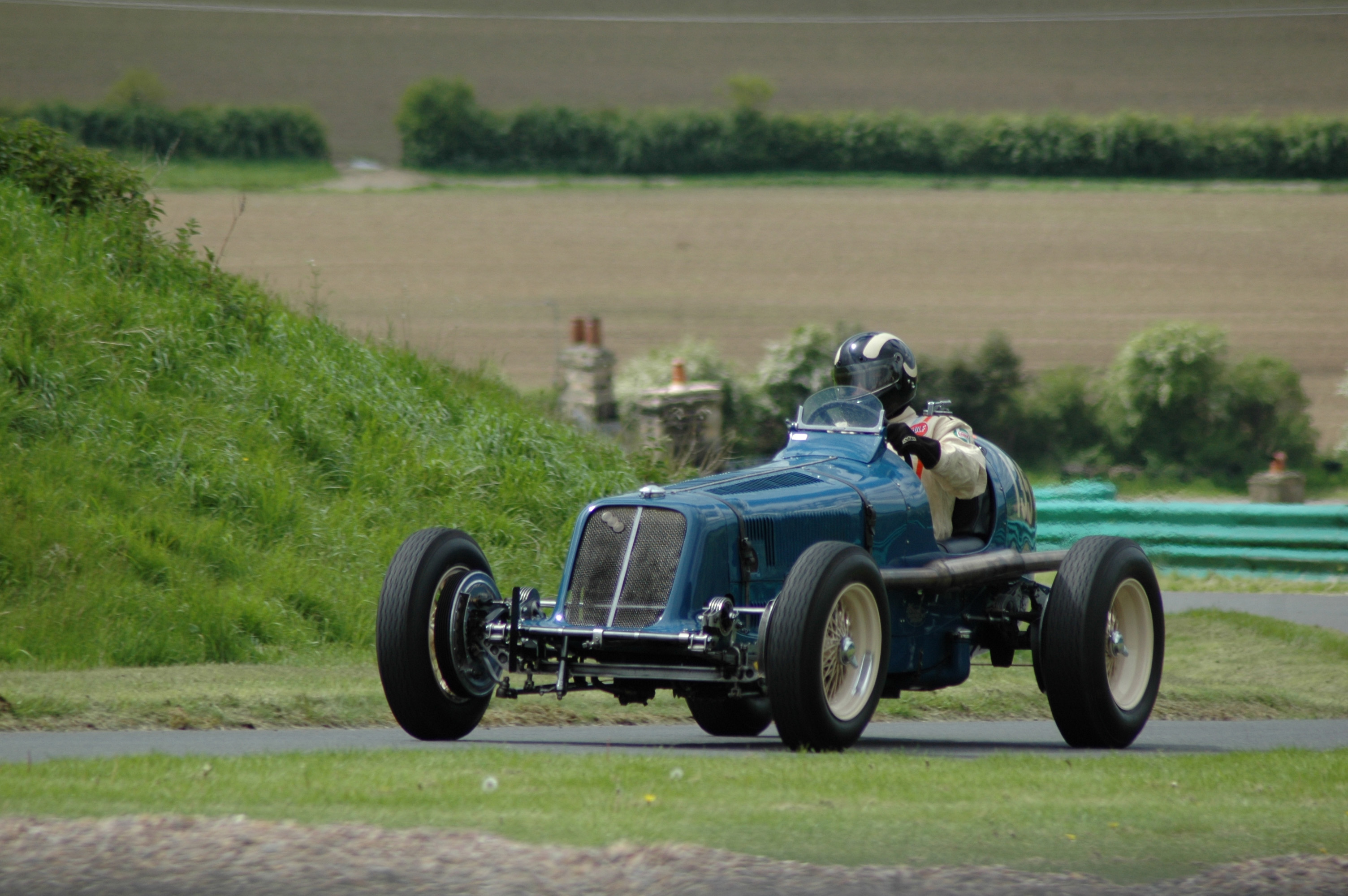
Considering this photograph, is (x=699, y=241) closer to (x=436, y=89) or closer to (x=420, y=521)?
(x=436, y=89)

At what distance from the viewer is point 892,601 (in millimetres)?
8203

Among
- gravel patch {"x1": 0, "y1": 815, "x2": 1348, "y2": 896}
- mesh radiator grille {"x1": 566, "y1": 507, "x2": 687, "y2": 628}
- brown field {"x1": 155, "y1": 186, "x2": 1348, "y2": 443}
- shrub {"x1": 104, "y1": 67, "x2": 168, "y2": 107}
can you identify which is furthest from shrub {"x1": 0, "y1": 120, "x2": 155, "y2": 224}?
brown field {"x1": 155, "y1": 186, "x2": 1348, "y2": 443}

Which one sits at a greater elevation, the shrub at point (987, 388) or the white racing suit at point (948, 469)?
the shrub at point (987, 388)

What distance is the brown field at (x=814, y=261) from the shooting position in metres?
38.6

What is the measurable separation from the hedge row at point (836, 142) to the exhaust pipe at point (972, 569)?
3557 centimetres

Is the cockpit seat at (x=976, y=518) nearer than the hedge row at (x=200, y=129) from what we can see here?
Yes

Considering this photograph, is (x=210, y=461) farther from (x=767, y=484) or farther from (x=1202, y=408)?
(x=1202, y=408)

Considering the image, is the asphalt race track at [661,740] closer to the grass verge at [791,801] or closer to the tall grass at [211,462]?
the grass verge at [791,801]

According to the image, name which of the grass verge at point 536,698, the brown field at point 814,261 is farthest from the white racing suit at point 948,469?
the brown field at point 814,261

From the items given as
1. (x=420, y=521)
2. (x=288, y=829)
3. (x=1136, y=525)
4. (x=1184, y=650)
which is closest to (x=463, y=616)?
(x=288, y=829)

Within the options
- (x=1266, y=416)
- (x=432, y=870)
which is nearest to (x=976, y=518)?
(x=432, y=870)

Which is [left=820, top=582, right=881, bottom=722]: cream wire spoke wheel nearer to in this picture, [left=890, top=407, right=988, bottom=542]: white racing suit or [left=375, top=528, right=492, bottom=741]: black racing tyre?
[left=890, top=407, right=988, bottom=542]: white racing suit

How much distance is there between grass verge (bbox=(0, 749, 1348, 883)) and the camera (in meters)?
5.23

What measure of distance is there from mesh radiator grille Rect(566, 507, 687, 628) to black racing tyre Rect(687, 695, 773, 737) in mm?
1760
